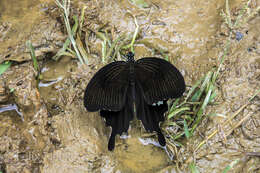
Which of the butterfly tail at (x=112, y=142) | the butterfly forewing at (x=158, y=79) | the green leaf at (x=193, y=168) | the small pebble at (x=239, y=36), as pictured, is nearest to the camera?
the butterfly forewing at (x=158, y=79)

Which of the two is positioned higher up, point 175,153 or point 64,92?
point 64,92

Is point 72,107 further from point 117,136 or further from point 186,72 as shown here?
point 186,72

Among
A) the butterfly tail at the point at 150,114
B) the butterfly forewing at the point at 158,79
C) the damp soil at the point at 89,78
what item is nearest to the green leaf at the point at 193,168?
the damp soil at the point at 89,78

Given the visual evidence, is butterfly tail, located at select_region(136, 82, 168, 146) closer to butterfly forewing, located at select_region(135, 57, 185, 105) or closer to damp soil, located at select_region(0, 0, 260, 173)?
butterfly forewing, located at select_region(135, 57, 185, 105)

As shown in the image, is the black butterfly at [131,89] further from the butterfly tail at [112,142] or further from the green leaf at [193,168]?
the green leaf at [193,168]

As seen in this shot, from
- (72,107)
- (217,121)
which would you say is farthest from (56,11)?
(217,121)

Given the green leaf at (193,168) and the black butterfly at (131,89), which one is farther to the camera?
the green leaf at (193,168)

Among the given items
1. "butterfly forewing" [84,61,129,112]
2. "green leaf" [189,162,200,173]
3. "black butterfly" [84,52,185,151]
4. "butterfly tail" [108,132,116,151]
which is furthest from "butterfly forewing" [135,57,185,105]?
"green leaf" [189,162,200,173]
